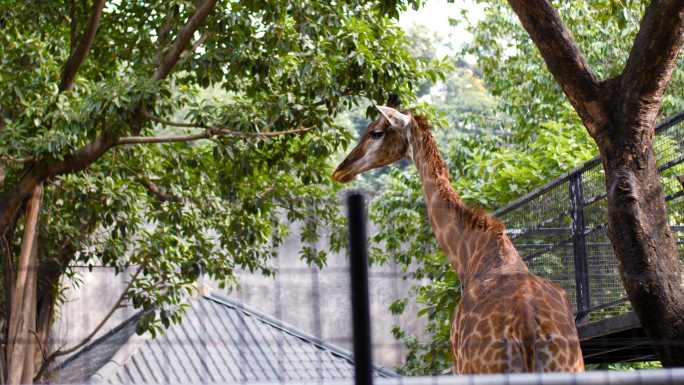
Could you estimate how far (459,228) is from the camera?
4211 millimetres

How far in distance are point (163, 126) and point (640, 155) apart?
17.1ft

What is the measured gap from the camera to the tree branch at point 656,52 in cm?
357

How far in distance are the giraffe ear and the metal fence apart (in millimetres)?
1284

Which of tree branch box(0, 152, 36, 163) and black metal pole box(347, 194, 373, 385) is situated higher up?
tree branch box(0, 152, 36, 163)

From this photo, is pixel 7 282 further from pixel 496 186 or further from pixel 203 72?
pixel 496 186

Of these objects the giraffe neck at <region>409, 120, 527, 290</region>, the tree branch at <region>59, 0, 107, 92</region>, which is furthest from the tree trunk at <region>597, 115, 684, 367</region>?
the tree branch at <region>59, 0, 107, 92</region>

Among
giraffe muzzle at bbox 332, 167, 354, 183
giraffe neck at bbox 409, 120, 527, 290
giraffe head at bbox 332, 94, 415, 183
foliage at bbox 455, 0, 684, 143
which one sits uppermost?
foliage at bbox 455, 0, 684, 143

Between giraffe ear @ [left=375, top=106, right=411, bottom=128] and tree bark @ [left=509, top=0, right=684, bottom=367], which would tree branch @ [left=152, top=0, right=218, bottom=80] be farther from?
tree bark @ [left=509, top=0, right=684, bottom=367]

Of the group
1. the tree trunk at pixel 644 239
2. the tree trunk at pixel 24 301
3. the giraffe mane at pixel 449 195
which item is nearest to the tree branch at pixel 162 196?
the tree trunk at pixel 24 301

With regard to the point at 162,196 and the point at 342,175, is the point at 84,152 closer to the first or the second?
the point at 162,196

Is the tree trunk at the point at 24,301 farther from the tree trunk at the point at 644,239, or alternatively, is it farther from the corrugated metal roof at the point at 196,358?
the tree trunk at the point at 644,239

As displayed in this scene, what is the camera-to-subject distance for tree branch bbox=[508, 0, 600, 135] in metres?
3.80

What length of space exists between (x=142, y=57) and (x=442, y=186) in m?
4.27

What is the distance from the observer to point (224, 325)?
11039 mm
